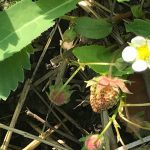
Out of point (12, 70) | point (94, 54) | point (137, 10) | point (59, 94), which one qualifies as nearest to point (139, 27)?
point (137, 10)

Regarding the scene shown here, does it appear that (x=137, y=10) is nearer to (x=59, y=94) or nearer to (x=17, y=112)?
(x=59, y=94)

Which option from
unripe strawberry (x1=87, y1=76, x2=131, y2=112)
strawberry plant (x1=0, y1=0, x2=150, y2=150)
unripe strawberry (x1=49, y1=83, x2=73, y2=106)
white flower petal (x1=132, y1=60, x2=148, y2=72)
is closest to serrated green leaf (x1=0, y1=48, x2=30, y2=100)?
strawberry plant (x1=0, y1=0, x2=150, y2=150)

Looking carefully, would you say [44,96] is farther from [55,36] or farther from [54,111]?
[55,36]

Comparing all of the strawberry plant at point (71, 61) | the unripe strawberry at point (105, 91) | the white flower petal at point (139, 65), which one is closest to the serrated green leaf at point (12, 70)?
the strawberry plant at point (71, 61)

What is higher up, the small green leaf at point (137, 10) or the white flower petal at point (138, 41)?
the white flower petal at point (138, 41)

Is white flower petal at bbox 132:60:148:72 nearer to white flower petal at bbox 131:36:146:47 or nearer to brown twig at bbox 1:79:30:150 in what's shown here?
white flower petal at bbox 131:36:146:47

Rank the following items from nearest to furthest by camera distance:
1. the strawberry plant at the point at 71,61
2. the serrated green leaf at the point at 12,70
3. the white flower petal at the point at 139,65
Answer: the white flower petal at the point at 139,65
the strawberry plant at the point at 71,61
the serrated green leaf at the point at 12,70

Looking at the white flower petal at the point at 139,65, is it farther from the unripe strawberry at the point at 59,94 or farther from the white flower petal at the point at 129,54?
the unripe strawberry at the point at 59,94

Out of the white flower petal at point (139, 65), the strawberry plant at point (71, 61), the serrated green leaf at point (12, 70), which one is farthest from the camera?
the serrated green leaf at point (12, 70)
